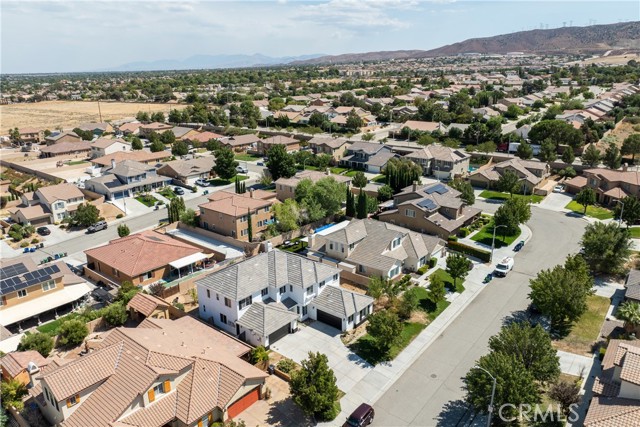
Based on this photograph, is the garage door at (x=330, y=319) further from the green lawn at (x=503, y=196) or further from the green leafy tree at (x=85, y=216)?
the green lawn at (x=503, y=196)

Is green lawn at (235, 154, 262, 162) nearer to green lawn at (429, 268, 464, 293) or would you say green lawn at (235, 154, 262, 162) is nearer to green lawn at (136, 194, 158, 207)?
green lawn at (136, 194, 158, 207)

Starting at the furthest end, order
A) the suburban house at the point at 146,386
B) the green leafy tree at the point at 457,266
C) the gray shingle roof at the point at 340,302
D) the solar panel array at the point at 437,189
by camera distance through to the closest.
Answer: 1. the solar panel array at the point at 437,189
2. the green leafy tree at the point at 457,266
3. the gray shingle roof at the point at 340,302
4. the suburban house at the point at 146,386

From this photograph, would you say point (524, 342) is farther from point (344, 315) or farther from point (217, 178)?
point (217, 178)

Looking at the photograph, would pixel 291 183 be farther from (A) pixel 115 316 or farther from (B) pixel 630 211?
(B) pixel 630 211

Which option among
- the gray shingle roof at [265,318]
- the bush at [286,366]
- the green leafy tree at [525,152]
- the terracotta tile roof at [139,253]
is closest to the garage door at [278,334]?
the gray shingle roof at [265,318]

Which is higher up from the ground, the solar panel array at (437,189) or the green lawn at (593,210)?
the solar panel array at (437,189)

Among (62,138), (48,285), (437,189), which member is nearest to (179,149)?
(62,138)
